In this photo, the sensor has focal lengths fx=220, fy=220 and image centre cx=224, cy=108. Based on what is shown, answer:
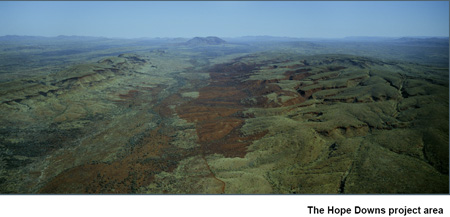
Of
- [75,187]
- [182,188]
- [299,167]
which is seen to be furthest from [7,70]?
[299,167]

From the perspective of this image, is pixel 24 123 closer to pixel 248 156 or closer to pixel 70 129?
pixel 70 129

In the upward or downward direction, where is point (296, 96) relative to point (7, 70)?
downward

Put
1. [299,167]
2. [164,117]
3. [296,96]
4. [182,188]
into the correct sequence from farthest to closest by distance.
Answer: [296,96]
[164,117]
[299,167]
[182,188]

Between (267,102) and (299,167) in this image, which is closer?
(299,167)

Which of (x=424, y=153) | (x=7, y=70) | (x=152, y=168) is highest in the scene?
(x=7, y=70)

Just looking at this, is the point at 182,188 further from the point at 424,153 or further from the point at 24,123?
the point at 24,123

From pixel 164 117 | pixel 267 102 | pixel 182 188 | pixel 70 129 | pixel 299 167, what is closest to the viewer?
pixel 182 188
